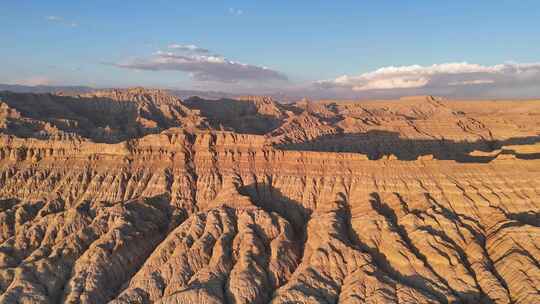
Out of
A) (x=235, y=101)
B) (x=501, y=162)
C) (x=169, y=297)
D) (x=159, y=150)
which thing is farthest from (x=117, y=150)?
(x=235, y=101)

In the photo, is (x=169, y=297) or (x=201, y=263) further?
(x=201, y=263)

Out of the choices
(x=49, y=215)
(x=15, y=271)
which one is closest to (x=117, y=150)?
(x=49, y=215)

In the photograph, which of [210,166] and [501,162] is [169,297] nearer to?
[210,166]

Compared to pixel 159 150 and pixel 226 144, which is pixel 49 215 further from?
pixel 226 144

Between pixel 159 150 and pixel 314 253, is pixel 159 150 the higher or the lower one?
the higher one

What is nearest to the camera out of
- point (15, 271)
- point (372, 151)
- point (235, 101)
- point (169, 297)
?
point (169, 297)

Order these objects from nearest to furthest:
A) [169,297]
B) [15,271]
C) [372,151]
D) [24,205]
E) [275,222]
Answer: [169,297] → [15,271] → [275,222] → [24,205] → [372,151]
